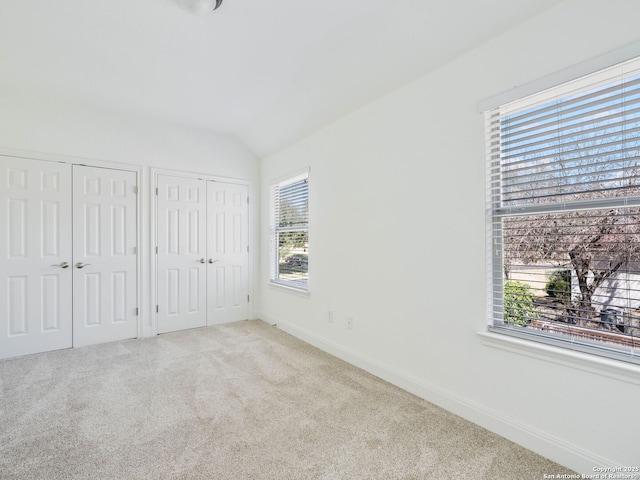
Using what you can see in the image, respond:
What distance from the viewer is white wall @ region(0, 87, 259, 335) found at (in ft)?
10.8

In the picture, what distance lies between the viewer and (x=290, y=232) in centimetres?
431

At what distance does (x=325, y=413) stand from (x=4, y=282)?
3486 mm

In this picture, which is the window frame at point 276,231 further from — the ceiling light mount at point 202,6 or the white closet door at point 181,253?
the ceiling light mount at point 202,6

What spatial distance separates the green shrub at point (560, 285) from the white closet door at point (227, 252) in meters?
3.84

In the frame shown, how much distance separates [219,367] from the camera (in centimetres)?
301

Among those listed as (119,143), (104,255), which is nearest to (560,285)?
(104,255)

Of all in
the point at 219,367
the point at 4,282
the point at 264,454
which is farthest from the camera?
the point at 4,282

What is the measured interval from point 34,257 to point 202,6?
3103 millimetres

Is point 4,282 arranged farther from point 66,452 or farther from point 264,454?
point 264,454

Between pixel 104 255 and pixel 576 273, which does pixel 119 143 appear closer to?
pixel 104 255

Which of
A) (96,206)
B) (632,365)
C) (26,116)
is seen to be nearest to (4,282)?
(96,206)

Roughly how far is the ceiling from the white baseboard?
2.37 metres

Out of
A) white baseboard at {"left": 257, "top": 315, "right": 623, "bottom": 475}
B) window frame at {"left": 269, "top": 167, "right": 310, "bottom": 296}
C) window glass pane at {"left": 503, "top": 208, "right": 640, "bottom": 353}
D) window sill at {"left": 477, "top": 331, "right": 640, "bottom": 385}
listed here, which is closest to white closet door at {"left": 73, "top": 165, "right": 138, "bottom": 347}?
window frame at {"left": 269, "top": 167, "right": 310, "bottom": 296}

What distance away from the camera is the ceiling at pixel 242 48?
2086mm
